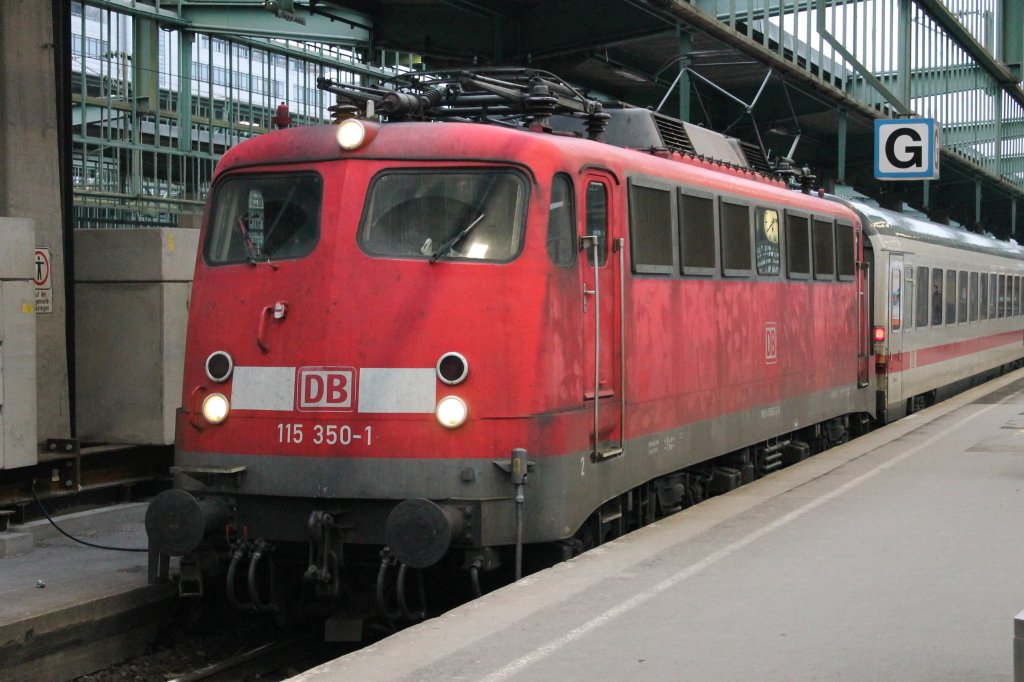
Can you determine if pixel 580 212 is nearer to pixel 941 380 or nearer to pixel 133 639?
pixel 133 639

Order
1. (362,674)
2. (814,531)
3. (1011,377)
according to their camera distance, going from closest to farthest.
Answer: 1. (362,674)
2. (814,531)
3. (1011,377)

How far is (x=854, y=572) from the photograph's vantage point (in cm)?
822

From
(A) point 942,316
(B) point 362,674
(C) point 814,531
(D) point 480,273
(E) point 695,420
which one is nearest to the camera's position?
(B) point 362,674

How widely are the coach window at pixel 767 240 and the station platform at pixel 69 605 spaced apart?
570 centimetres

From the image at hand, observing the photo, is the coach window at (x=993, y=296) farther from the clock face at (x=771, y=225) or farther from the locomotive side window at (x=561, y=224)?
the locomotive side window at (x=561, y=224)

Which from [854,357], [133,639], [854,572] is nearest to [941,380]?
[854,357]

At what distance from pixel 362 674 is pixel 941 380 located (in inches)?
775

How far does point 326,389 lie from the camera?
782cm

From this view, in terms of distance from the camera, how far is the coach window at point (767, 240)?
1202 centimetres

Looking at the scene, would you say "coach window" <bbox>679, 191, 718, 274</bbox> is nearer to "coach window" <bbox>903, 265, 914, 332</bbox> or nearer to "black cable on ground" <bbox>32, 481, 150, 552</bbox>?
"black cable on ground" <bbox>32, 481, 150, 552</bbox>

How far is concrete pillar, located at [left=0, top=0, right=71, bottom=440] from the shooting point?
10.6 metres

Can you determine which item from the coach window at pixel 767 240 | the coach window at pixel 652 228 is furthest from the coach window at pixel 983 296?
the coach window at pixel 652 228

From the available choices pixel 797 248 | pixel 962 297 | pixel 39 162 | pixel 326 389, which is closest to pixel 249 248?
pixel 326 389

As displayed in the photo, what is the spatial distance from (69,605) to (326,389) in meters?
→ 2.04
